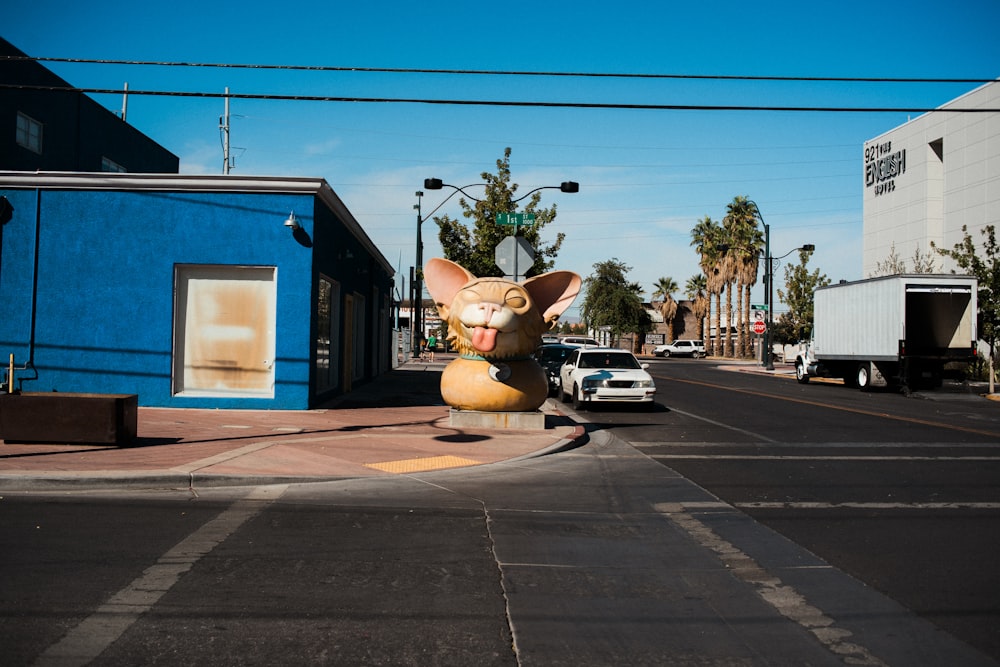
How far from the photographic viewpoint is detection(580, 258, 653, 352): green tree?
7338 centimetres

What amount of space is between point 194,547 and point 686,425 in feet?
38.0

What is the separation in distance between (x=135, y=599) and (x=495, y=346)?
348 inches

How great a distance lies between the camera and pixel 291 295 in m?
15.7

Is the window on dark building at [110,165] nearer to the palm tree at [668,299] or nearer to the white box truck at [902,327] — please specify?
the white box truck at [902,327]

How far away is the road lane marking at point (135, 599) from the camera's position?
4.05 meters

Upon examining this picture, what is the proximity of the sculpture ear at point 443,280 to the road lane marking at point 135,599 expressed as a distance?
299 inches

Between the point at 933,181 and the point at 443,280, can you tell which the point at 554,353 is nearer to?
the point at 443,280

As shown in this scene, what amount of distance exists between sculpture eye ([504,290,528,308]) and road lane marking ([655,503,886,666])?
21.4ft

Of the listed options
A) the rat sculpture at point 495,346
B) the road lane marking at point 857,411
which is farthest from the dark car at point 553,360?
the rat sculpture at point 495,346

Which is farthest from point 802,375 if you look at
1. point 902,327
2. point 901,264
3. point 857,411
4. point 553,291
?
point 553,291

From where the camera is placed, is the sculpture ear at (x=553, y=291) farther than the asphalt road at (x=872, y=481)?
Yes

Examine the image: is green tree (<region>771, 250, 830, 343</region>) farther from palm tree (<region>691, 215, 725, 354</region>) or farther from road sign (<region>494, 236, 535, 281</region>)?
road sign (<region>494, 236, 535, 281</region>)

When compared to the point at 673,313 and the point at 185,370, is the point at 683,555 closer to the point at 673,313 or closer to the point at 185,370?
the point at 185,370

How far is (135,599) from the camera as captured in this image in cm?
489
